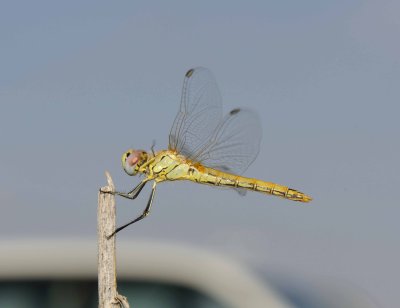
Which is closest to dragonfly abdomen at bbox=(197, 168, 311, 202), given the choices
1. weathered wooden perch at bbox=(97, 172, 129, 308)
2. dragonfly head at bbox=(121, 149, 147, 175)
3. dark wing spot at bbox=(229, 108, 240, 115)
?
dark wing spot at bbox=(229, 108, 240, 115)

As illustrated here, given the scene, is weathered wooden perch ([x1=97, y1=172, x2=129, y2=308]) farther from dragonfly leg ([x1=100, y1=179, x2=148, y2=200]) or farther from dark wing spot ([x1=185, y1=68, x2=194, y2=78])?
dark wing spot ([x1=185, y1=68, x2=194, y2=78])

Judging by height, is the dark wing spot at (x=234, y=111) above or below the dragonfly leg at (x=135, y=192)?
above

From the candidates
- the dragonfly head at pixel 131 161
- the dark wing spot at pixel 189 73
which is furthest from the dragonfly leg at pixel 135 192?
the dark wing spot at pixel 189 73

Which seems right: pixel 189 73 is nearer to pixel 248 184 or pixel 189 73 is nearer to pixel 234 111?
pixel 234 111

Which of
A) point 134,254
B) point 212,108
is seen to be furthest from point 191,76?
point 134,254

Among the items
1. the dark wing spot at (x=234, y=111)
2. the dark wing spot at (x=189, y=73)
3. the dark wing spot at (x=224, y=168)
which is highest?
the dark wing spot at (x=189, y=73)

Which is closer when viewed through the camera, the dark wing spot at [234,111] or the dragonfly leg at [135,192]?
the dragonfly leg at [135,192]

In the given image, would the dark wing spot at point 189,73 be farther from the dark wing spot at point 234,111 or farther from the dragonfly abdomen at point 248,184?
the dragonfly abdomen at point 248,184

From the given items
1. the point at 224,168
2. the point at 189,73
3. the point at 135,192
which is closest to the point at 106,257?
the point at 135,192
